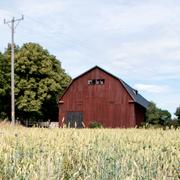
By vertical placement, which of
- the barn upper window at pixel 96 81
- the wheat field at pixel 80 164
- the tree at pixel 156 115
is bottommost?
the wheat field at pixel 80 164

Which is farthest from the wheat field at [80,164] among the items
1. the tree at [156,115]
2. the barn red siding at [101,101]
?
the barn red siding at [101,101]

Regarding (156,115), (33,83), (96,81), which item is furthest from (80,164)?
(33,83)

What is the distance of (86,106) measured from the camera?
54344 mm

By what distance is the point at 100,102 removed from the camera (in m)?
53.8

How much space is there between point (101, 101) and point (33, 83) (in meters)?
9.62

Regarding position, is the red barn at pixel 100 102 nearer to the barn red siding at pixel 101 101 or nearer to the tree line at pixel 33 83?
the barn red siding at pixel 101 101

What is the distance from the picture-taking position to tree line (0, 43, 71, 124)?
56688 millimetres

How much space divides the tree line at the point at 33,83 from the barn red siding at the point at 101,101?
3.30 m

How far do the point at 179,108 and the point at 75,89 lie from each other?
1378 cm

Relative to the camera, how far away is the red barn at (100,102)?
5250cm

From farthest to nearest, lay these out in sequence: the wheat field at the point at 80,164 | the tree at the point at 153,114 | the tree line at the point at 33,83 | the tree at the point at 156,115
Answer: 1. the tree line at the point at 33,83
2. the tree at the point at 153,114
3. the tree at the point at 156,115
4. the wheat field at the point at 80,164

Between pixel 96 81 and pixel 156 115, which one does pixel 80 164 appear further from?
pixel 96 81

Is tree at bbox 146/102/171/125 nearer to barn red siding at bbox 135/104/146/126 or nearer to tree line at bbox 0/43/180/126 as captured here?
barn red siding at bbox 135/104/146/126

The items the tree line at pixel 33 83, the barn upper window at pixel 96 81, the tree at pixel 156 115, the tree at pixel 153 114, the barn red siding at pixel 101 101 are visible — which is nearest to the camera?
→ the tree at pixel 156 115
